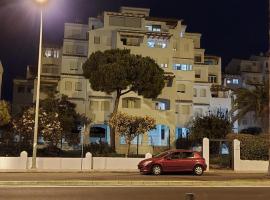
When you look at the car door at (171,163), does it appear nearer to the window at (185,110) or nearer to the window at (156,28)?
the window at (185,110)

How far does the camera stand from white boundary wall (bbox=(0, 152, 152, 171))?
3484 cm

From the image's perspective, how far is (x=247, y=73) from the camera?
8488 centimetres

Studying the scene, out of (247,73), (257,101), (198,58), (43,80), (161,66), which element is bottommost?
(257,101)

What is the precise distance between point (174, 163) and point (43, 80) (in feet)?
135

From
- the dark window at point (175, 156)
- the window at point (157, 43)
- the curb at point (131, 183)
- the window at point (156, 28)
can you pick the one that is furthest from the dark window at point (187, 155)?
the window at point (156, 28)

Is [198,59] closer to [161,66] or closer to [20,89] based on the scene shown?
[161,66]

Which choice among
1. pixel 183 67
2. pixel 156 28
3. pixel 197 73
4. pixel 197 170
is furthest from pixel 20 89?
pixel 197 170

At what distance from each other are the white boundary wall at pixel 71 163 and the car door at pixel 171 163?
22.4 feet

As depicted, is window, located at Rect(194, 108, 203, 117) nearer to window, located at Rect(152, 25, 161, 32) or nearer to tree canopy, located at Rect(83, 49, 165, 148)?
window, located at Rect(152, 25, 161, 32)

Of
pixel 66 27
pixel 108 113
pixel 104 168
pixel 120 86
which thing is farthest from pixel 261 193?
pixel 66 27

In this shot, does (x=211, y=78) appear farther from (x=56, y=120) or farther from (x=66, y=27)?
(x=56, y=120)

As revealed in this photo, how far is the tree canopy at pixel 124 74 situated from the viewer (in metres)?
48.9

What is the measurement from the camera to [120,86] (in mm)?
49375

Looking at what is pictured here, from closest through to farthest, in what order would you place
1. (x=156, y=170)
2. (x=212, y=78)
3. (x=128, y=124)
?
(x=156, y=170) → (x=128, y=124) → (x=212, y=78)
